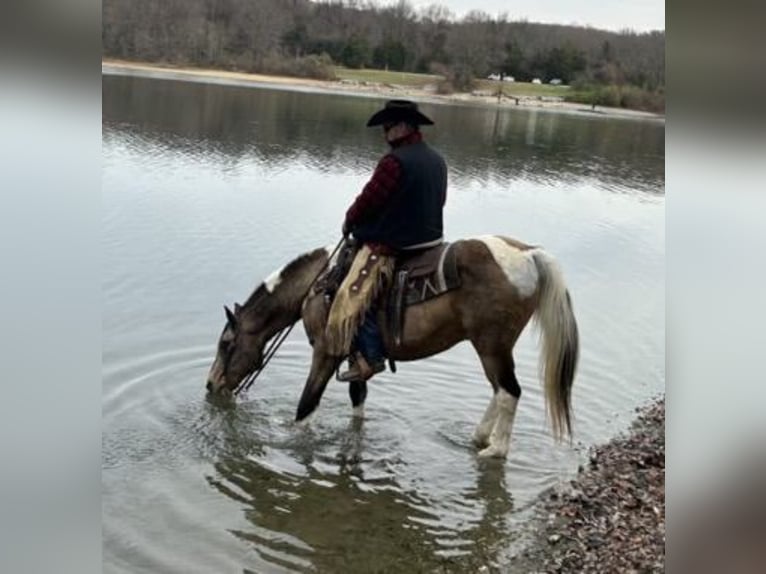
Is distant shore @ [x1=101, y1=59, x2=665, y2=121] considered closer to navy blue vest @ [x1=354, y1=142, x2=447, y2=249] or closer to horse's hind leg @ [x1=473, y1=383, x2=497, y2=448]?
navy blue vest @ [x1=354, y1=142, x2=447, y2=249]

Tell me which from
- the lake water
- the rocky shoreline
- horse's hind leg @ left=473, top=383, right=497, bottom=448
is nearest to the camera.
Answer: the lake water

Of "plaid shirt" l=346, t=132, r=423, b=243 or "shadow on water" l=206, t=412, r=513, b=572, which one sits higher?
"plaid shirt" l=346, t=132, r=423, b=243

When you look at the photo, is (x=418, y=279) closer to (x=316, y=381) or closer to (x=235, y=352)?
(x=316, y=381)

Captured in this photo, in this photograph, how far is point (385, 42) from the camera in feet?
6.88

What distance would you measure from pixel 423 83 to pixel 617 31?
50 centimetres

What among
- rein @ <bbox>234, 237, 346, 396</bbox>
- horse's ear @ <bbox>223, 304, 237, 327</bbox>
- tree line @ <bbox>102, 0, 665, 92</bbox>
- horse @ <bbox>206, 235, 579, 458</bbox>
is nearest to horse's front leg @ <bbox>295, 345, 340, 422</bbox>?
horse @ <bbox>206, 235, 579, 458</bbox>

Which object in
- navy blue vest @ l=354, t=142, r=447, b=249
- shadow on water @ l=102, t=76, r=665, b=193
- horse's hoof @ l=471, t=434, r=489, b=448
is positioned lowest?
horse's hoof @ l=471, t=434, r=489, b=448

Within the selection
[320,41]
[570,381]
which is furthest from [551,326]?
[320,41]

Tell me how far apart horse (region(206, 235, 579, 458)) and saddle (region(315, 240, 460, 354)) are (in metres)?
0.02

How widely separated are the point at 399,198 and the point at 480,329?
400 millimetres

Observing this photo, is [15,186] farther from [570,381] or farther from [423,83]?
[570,381]

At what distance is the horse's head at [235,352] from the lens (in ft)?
7.11

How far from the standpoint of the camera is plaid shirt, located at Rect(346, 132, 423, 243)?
2.12 m

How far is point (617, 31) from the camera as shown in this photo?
7.16ft
